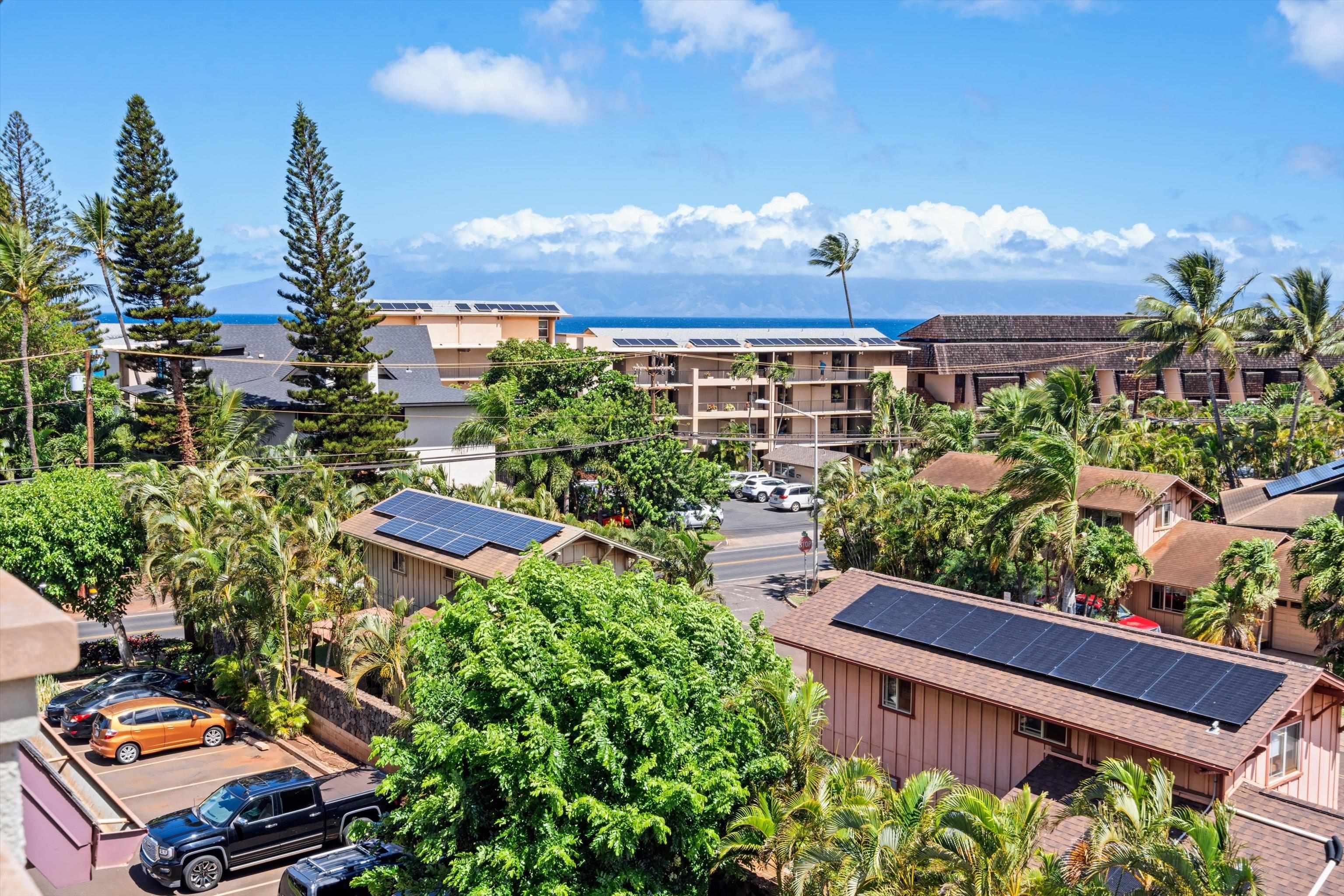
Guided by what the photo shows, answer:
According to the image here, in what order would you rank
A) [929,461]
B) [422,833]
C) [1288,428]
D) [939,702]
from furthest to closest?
[1288,428], [929,461], [939,702], [422,833]

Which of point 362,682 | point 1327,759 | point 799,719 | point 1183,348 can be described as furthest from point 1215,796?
point 1183,348

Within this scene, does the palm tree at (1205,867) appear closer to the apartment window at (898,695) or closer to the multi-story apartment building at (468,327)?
the apartment window at (898,695)

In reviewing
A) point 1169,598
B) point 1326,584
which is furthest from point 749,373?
point 1326,584

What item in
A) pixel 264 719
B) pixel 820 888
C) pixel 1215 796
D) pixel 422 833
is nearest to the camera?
pixel 820 888

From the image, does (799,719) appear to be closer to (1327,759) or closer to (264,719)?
(1327,759)

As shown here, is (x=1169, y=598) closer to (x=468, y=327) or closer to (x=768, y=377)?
(x=768, y=377)

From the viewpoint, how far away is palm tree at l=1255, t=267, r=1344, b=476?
4709 centimetres

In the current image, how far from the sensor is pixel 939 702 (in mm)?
18562

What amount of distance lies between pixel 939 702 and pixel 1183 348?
4186 centimetres

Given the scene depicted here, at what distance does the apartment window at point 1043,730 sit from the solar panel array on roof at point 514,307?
71176mm

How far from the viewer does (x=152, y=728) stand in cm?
2488

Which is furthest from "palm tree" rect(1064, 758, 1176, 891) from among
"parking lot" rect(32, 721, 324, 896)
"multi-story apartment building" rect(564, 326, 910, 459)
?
"multi-story apartment building" rect(564, 326, 910, 459)

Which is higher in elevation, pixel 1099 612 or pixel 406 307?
pixel 406 307

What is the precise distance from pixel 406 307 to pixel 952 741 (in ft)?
237
